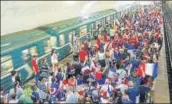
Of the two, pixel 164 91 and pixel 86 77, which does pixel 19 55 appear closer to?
pixel 86 77

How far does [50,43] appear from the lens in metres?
16.5

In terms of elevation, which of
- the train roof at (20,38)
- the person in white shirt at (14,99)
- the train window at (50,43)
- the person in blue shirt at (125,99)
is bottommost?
the person in blue shirt at (125,99)

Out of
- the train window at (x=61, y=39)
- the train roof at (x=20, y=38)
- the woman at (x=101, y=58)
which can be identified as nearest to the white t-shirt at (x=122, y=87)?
the woman at (x=101, y=58)

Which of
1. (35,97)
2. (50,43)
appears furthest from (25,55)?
(35,97)

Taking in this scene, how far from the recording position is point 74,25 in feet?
65.8

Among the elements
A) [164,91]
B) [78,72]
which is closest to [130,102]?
[164,91]

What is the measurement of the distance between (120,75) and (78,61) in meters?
2.87

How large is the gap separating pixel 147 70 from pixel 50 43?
7541 mm

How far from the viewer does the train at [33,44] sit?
12034 mm

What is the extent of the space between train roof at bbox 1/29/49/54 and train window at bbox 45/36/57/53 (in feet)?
1.33

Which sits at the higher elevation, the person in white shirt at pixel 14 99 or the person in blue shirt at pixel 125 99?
the person in white shirt at pixel 14 99

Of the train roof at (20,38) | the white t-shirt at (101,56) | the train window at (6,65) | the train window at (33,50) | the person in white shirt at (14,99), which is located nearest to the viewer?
the person in white shirt at (14,99)

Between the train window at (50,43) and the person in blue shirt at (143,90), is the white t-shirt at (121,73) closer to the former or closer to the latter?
the person in blue shirt at (143,90)

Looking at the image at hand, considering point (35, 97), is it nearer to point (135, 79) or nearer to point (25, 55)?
point (135, 79)
